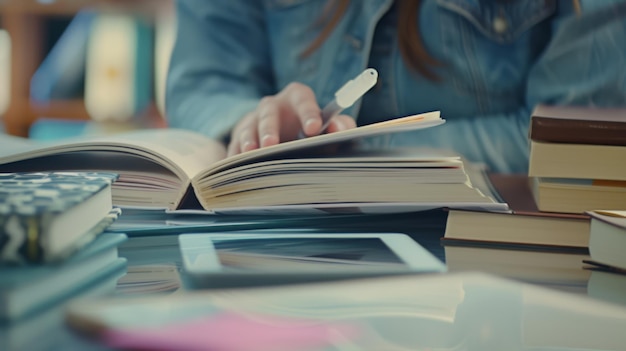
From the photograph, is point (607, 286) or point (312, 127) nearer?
point (607, 286)

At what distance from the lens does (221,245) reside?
46 cm

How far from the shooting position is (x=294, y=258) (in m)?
0.45

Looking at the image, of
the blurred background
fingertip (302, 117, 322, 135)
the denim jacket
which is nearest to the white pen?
fingertip (302, 117, 322, 135)

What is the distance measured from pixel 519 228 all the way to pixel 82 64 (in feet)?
7.37

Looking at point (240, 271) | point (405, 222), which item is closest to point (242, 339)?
point (240, 271)

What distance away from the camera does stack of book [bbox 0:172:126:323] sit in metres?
0.33

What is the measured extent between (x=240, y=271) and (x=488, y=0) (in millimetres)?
944

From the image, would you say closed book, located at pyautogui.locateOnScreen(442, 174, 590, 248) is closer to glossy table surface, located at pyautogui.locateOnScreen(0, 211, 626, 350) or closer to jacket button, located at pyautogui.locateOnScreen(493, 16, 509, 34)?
glossy table surface, located at pyautogui.locateOnScreen(0, 211, 626, 350)

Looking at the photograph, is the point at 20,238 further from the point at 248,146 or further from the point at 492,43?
the point at 492,43

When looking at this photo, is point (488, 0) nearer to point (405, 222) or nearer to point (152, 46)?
point (405, 222)

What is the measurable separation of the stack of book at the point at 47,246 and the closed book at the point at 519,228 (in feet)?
0.86

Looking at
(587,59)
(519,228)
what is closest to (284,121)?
(519,228)

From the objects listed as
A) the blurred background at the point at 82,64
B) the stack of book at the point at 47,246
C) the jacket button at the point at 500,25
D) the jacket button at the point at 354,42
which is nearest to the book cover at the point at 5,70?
the blurred background at the point at 82,64

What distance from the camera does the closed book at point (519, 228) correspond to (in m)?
0.54
